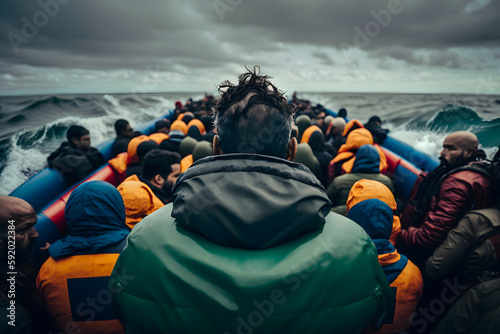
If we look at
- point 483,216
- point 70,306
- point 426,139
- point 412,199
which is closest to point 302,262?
point 70,306

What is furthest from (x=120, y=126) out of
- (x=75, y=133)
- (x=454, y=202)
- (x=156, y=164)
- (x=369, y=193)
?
(x=454, y=202)

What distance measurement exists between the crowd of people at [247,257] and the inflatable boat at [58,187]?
4.27ft

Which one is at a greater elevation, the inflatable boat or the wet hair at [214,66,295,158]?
the wet hair at [214,66,295,158]

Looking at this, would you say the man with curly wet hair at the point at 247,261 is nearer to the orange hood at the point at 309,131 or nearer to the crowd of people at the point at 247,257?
the crowd of people at the point at 247,257

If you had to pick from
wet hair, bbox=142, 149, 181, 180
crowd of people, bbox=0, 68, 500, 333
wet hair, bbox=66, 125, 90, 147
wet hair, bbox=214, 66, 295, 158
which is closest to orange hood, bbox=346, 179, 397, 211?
crowd of people, bbox=0, 68, 500, 333

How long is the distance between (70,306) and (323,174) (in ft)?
12.9

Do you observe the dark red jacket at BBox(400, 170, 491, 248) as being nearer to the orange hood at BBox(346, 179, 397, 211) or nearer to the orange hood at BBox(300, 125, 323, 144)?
the orange hood at BBox(346, 179, 397, 211)

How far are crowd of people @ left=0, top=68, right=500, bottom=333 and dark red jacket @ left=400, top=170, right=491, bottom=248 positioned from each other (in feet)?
0.07

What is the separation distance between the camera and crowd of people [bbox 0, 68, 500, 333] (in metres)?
0.74

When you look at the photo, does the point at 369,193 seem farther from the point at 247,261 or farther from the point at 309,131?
the point at 309,131

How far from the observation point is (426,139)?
35.6 feet

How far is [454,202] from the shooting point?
7.25 ft

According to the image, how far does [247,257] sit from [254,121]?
1.77 feet

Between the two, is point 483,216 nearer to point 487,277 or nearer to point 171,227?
point 487,277
